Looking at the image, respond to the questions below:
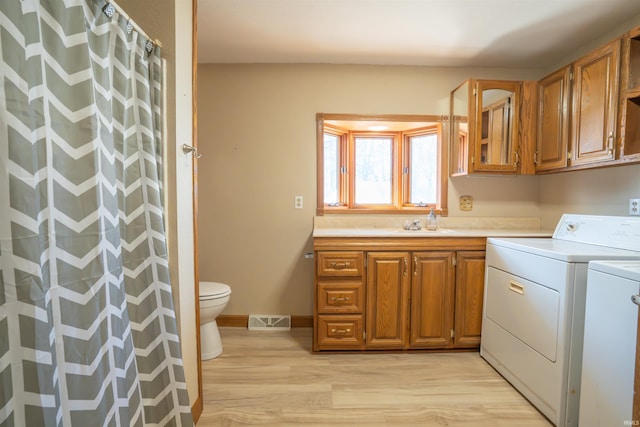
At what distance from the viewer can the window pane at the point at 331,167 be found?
2779 mm

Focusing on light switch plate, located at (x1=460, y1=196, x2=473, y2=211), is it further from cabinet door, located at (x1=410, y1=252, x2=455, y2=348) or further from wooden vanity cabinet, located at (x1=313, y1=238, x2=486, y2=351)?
cabinet door, located at (x1=410, y1=252, x2=455, y2=348)

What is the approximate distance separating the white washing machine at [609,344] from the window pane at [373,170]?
1.71m

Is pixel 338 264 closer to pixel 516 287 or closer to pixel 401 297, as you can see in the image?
pixel 401 297

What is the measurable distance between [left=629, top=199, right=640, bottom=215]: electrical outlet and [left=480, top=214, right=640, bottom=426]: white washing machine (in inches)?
6.9

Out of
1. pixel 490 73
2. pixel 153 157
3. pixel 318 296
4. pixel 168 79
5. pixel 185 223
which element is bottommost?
pixel 318 296

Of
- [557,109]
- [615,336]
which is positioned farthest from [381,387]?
[557,109]

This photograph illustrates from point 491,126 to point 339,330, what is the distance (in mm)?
Answer: 1994

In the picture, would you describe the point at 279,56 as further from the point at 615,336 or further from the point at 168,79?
the point at 615,336

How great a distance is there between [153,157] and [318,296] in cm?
141

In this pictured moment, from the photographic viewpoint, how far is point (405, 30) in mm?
2033

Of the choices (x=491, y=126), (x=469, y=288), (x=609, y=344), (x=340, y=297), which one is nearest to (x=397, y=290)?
(x=340, y=297)

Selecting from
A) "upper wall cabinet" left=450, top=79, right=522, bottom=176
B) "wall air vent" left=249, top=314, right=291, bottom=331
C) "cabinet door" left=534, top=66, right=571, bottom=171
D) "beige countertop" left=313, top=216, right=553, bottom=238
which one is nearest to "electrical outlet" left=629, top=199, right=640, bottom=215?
"cabinet door" left=534, top=66, right=571, bottom=171

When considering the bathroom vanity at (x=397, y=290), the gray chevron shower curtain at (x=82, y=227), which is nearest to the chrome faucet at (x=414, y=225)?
the bathroom vanity at (x=397, y=290)

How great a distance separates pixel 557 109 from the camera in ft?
6.85
